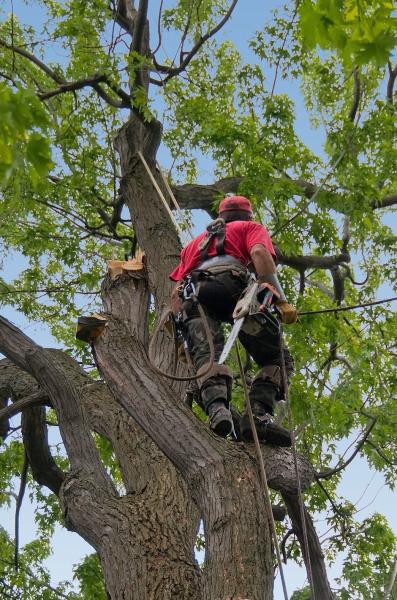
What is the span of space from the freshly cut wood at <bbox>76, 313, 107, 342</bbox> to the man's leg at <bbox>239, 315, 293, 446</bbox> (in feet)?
2.71

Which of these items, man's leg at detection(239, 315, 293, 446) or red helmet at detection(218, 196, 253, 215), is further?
red helmet at detection(218, 196, 253, 215)

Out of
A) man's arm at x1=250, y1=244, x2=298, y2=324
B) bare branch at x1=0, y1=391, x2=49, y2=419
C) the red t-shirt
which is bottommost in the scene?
bare branch at x1=0, y1=391, x2=49, y2=419

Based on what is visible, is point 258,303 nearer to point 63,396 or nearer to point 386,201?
point 63,396

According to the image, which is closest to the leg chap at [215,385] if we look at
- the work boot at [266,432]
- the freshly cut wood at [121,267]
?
the work boot at [266,432]

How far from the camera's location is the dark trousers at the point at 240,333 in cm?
502

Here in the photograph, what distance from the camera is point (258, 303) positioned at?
4.89 meters

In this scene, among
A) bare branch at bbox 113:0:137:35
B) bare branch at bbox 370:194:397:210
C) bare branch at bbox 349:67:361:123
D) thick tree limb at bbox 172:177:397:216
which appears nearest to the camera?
thick tree limb at bbox 172:177:397:216

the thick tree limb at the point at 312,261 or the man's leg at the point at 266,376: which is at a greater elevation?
the thick tree limb at the point at 312,261

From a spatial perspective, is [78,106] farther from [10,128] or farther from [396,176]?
[10,128]

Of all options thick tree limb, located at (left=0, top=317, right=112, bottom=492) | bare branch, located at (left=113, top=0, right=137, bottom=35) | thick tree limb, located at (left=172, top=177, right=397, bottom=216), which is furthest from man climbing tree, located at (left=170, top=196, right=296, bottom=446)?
bare branch, located at (left=113, top=0, right=137, bottom=35)

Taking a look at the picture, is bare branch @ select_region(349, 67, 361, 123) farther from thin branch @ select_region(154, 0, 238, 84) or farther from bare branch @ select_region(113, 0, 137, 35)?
bare branch @ select_region(113, 0, 137, 35)

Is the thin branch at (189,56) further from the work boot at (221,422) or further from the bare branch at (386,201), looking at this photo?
the work boot at (221,422)

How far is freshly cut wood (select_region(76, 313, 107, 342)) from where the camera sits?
4.84m

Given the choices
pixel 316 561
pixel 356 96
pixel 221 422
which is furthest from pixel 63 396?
pixel 356 96
